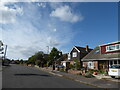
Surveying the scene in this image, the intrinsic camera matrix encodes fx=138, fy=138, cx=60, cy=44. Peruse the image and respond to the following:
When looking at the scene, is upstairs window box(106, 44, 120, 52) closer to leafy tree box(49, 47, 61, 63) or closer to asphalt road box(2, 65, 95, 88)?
asphalt road box(2, 65, 95, 88)

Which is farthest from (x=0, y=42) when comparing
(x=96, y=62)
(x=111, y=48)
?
(x=111, y=48)

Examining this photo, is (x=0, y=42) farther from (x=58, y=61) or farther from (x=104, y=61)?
(x=104, y=61)

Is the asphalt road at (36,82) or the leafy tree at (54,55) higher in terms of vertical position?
the leafy tree at (54,55)

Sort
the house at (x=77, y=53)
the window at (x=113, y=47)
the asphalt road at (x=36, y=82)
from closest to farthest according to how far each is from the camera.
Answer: the asphalt road at (x=36, y=82)
the window at (x=113, y=47)
the house at (x=77, y=53)

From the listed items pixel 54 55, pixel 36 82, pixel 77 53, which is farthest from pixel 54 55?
pixel 36 82

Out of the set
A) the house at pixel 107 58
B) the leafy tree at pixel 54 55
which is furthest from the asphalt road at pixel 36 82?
the leafy tree at pixel 54 55

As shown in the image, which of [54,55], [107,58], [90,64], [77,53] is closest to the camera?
[107,58]

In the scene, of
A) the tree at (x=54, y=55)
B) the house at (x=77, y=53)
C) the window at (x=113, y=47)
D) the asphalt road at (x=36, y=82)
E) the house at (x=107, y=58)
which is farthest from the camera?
the tree at (x=54, y=55)

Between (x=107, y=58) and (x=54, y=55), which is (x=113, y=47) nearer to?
(x=107, y=58)

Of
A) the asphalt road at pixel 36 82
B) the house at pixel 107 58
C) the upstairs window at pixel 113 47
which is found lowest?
the asphalt road at pixel 36 82

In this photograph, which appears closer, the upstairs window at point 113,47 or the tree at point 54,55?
the upstairs window at point 113,47

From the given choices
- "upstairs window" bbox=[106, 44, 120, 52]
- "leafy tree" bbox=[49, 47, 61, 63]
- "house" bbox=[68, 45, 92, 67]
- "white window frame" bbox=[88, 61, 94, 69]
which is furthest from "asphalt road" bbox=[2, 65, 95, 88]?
"leafy tree" bbox=[49, 47, 61, 63]

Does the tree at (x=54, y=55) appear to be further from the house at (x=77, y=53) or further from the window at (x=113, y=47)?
the window at (x=113, y=47)

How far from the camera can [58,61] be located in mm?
57156
